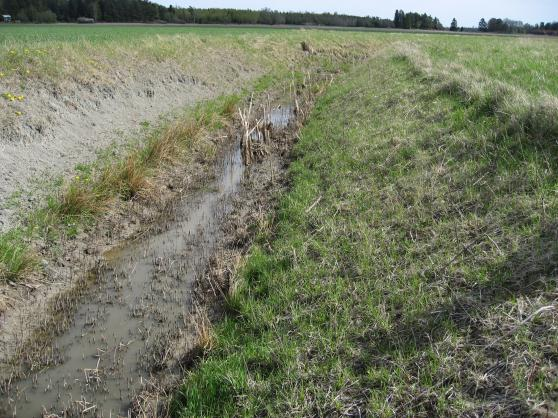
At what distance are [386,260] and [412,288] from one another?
765 mm

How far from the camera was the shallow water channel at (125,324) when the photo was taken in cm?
493

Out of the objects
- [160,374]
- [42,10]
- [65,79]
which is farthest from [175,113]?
[42,10]

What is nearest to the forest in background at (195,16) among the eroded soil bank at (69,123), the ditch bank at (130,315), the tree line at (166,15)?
the tree line at (166,15)

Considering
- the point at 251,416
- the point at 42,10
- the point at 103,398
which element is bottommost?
the point at 103,398

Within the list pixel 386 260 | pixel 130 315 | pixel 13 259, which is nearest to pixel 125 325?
pixel 130 315

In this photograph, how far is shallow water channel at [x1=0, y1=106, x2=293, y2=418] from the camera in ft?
16.2

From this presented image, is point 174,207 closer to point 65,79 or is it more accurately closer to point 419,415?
point 65,79

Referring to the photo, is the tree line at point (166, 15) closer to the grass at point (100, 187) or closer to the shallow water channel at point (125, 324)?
the grass at point (100, 187)

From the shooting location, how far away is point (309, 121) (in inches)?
618

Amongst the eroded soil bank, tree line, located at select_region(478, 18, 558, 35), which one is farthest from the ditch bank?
tree line, located at select_region(478, 18, 558, 35)

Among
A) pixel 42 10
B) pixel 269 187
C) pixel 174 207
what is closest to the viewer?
pixel 174 207

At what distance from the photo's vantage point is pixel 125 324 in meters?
6.19

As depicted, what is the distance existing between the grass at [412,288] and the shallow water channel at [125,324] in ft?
2.60

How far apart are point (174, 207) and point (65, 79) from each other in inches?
238
